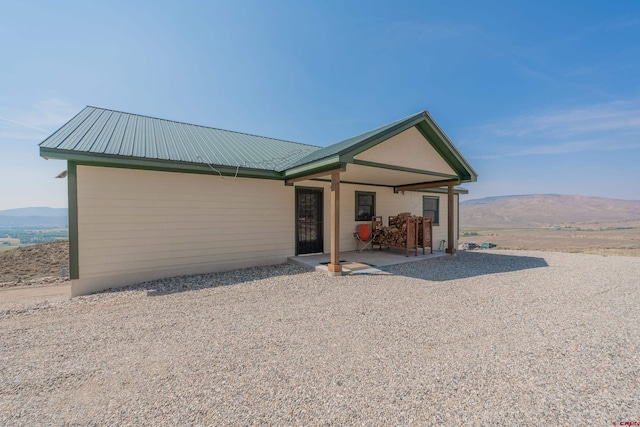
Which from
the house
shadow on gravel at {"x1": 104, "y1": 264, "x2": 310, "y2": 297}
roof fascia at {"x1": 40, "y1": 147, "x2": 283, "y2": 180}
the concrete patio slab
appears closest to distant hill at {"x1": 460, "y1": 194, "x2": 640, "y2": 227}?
the concrete patio slab

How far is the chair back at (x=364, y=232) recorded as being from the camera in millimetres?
9312

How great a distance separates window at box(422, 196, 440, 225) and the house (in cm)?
253

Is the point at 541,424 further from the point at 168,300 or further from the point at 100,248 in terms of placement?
the point at 100,248

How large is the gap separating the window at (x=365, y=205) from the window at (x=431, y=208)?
3.07 meters

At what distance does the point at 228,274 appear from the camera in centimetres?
651

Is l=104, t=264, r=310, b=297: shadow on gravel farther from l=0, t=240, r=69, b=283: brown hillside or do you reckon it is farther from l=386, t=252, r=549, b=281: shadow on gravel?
l=0, t=240, r=69, b=283: brown hillside

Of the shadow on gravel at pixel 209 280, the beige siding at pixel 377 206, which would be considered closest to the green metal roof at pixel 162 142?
the beige siding at pixel 377 206

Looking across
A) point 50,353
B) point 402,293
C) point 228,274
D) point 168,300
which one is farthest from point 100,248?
point 402,293

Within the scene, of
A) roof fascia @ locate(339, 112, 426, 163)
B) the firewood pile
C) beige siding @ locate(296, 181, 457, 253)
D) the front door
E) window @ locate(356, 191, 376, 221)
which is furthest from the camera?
window @ locate(356, 191, 376, 221)

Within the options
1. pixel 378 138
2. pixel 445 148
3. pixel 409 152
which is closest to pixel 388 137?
pixel 378 138

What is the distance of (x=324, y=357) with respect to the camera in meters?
2.67

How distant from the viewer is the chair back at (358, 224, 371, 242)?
30.6ft

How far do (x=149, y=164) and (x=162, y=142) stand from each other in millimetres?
1607

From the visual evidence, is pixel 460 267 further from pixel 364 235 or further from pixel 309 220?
pixel 309 220
